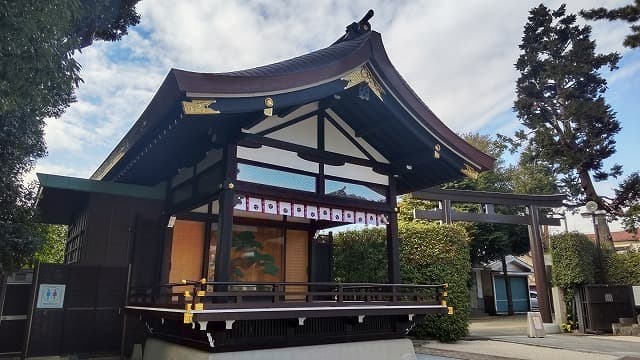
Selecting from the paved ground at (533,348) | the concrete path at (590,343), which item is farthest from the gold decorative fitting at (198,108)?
the concrete path at (590,343)

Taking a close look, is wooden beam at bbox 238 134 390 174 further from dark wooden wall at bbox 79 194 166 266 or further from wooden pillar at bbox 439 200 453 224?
wooden pillar at bbox 439 200 453 224

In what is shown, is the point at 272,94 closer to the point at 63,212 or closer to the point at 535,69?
the point at 63,212

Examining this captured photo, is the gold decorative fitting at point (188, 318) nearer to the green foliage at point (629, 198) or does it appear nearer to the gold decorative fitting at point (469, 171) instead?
the gold decorative fitting at point (469, 171)

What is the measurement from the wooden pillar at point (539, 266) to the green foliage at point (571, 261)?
1.69 feet

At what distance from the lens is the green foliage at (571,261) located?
581 inches

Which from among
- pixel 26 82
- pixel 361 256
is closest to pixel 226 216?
pixel 26 82

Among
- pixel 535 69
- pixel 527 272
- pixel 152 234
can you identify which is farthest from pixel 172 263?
pixel 527 272

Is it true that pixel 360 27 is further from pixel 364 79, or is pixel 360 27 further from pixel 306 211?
pixel 306 211

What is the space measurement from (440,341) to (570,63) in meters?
15.3

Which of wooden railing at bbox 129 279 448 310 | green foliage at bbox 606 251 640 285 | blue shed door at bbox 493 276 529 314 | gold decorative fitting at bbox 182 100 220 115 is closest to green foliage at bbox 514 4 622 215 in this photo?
green foliage at bbox 606 251 640 285

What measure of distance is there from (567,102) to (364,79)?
17.3m

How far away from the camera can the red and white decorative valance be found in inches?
254

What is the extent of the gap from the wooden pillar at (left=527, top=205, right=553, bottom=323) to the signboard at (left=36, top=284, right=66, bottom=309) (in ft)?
49.7

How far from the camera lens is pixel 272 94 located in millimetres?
5848
